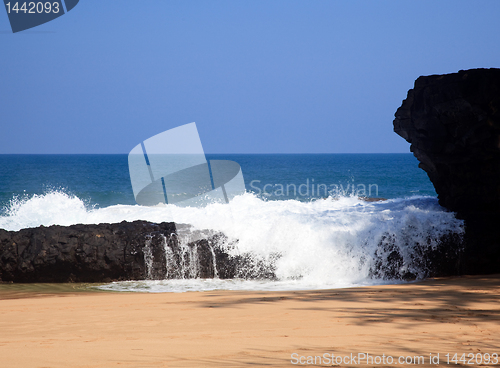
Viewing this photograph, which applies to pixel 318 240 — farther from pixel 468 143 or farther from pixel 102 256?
pixel 102 256

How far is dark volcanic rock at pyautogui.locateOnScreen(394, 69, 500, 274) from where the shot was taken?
7.78 meters

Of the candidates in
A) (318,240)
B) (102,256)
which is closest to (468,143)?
(318,240)

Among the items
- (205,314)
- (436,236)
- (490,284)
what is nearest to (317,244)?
(436,236)

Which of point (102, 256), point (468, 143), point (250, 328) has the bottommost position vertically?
point (250, 328)

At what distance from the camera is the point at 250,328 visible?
158 inches

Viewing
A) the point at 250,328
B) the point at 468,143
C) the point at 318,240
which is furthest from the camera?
the point at 468,143

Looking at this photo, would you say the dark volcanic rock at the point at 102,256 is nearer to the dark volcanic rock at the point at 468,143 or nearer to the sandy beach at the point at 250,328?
the sandy beach at the point at 250,328

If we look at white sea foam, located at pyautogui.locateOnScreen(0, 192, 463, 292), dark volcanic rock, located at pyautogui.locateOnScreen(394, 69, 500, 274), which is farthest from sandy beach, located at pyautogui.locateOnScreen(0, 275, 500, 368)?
dark volcanic rock, located at pyautogui.locateOnScreen(394, 69, 500, 274)

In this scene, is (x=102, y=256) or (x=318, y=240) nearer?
(x=102, y=256)

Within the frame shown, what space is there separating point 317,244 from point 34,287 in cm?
534

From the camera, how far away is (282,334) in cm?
379

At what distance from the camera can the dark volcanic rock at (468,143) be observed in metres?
7.78

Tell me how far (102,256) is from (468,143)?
301 inches

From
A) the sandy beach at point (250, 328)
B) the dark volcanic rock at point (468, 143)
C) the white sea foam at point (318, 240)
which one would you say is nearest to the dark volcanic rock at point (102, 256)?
the white sea foam at point (318, 240)
